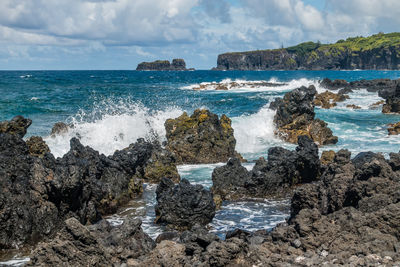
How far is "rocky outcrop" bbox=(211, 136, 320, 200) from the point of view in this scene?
11.6 meters

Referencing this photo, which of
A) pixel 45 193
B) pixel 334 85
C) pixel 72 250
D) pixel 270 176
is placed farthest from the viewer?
pixel 334 85

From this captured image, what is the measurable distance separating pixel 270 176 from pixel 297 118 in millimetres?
10613

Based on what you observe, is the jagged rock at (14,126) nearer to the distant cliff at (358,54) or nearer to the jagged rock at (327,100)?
the jagged rock at (327,100)

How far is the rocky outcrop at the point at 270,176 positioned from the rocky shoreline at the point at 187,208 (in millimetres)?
30

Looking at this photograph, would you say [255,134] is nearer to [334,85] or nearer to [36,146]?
[36,146]

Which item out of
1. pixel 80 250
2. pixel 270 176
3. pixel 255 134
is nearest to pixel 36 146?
pixel 270 176

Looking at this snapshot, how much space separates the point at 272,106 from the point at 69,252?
22.9 metres

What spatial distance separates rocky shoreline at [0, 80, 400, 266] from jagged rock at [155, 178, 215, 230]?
0.9 inches

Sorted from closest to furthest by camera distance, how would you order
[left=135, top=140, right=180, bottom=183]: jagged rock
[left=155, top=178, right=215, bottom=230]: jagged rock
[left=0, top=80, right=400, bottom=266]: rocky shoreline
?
[left=0, top=80, right=400, bottom=266]: rocky shoreline
[left=155, top=178, right=215, bottom=230]: jagged rock
[left=135, top=140, right=180, bottom=183]: jagged rock

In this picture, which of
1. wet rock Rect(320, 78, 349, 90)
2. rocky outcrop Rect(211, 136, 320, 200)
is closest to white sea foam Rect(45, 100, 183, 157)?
rocky outcrop Rect(211, 136, 320, 200)

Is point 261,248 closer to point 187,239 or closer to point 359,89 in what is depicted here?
point 187,239

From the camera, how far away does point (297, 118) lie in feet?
71.2

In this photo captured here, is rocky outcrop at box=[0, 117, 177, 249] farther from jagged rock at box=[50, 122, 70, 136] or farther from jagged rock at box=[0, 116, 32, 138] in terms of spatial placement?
jagged rock at box=[50, 122, 70, 136]

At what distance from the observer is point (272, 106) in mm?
27609
